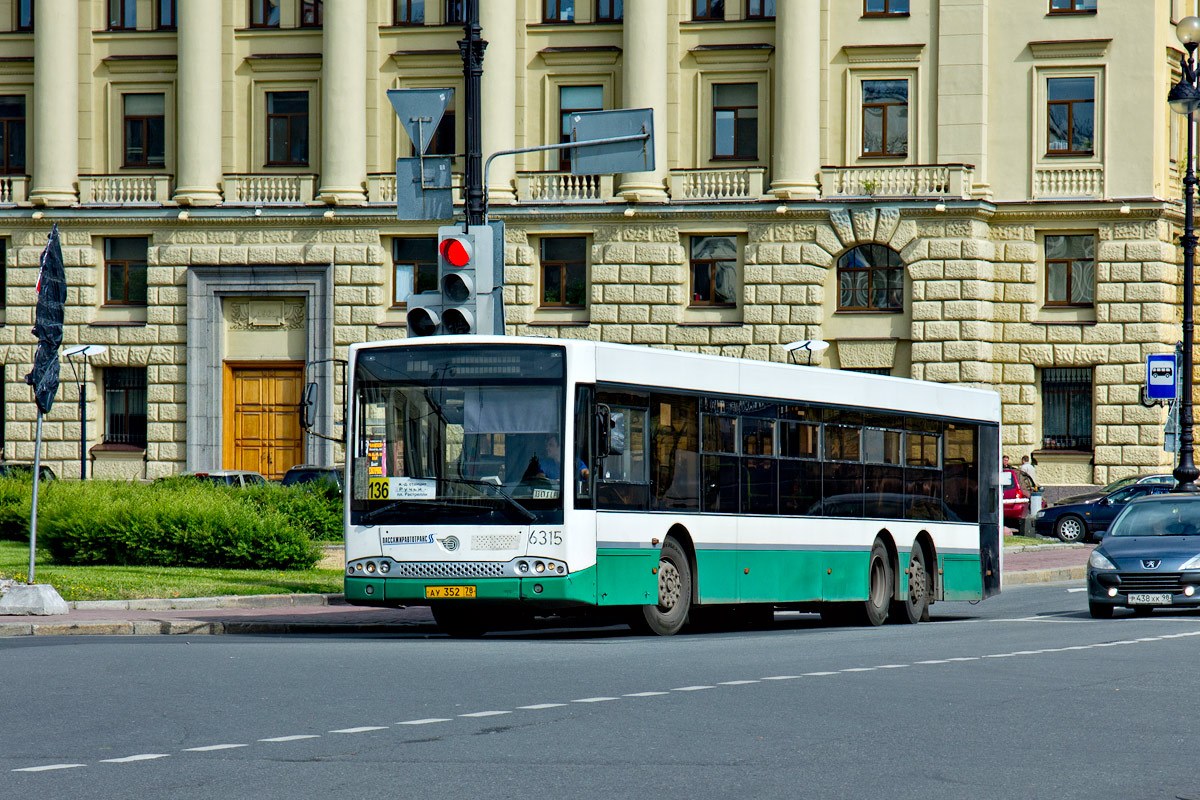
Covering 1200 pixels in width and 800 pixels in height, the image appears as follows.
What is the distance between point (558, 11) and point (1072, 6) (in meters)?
12.1

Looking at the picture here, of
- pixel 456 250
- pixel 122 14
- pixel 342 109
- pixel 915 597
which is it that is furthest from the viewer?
pixel 122 14

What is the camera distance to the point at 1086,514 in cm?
3941

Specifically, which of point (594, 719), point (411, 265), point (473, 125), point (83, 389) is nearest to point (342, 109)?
point (411, 265)

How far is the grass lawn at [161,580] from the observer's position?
20.3 meters

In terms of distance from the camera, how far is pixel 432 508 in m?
16.5

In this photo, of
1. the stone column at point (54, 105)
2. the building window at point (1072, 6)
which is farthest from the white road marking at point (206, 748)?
the building window at point (1072, 6)

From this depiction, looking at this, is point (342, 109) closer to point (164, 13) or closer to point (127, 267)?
point (164, 13)

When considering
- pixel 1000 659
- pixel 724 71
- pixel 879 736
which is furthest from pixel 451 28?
pixel 879 736

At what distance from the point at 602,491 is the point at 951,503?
23.1 ft

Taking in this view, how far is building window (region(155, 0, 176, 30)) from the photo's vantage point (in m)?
44.8

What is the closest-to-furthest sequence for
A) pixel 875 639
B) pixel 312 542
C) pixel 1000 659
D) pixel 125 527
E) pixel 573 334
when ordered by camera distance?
pixel 1000 659 → pixel 875 639 → pixel 125 527 → pixel 312 542 → pixel 573 334

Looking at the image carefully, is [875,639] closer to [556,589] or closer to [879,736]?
[556,589]

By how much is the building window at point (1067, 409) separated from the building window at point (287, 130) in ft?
61.1

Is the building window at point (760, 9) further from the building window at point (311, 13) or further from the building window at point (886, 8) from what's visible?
the building window at point (311, 13)
